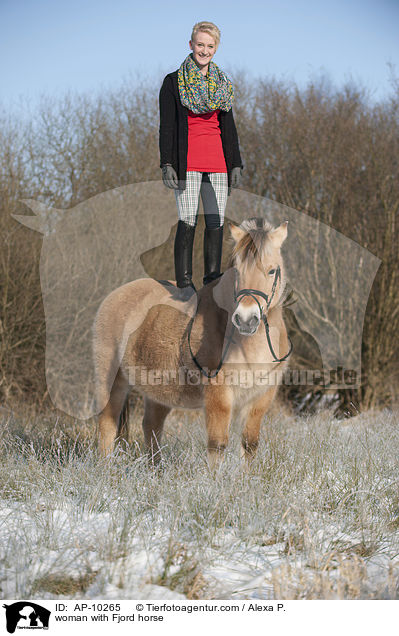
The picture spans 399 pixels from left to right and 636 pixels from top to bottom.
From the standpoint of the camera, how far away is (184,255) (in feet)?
14.0

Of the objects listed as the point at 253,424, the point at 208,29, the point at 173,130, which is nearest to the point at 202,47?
the point at 208,29

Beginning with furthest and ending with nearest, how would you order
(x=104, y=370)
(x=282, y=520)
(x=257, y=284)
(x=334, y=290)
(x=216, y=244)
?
(x=334, y=290) → (x=104, y=370) → (x=216, y=244) → (x=257, y=284) → (x=282, y=520)

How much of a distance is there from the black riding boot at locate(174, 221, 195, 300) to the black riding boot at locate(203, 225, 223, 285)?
13 centimetres

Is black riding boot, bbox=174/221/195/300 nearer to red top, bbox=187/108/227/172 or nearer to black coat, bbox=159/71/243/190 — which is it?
black coat, bbox=159/71/243/190

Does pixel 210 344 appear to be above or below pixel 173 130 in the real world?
below

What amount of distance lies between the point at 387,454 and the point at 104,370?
2513 millimetres

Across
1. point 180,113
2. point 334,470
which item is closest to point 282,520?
point 334,470

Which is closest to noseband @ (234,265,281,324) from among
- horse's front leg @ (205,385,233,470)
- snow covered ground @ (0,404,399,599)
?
horse's front leg @ (205,385,233,470)

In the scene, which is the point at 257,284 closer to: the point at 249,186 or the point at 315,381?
the point at 315,381

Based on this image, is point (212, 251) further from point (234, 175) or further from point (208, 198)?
point (234, 175)

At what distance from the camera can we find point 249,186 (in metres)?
12.0

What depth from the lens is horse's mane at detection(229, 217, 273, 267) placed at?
3.31m

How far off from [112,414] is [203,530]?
78.1 inches
